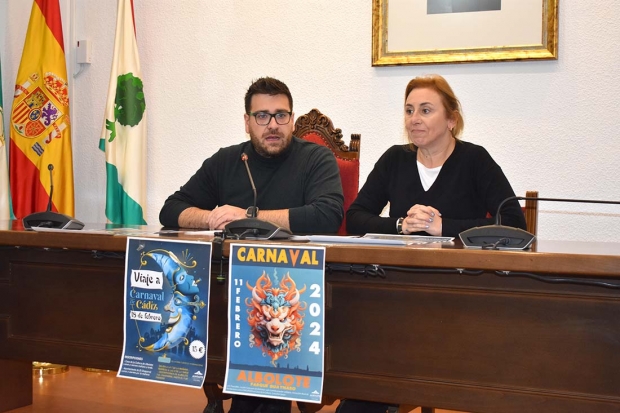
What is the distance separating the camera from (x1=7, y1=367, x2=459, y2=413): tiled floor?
108 inches

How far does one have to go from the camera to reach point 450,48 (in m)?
3.13

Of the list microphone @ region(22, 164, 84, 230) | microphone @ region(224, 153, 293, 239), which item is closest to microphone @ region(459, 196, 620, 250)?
microphone @ region(224, 153, 293, 239)

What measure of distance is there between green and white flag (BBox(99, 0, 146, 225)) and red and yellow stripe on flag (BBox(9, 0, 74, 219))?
0.25 metres

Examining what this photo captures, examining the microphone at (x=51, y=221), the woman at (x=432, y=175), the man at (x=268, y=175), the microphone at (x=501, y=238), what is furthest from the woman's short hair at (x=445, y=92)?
the microphone at (x=51, y=221)

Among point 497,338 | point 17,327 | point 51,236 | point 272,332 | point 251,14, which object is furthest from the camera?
point 251,14

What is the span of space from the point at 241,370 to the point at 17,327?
29.7 inches

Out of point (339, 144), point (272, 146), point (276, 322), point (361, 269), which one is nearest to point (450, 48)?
point (339, 144)

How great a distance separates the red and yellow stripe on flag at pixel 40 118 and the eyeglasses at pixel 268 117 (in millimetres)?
1545

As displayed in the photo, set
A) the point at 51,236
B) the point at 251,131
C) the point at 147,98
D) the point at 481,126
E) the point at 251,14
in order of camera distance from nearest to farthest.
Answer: the point at 51,236 < the point at 251,131 < the point at 481,126 < the point at 251,14 < the point at 147,98

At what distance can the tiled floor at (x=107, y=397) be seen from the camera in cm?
274

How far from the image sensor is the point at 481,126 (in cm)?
315

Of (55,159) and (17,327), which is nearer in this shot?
(17,327)

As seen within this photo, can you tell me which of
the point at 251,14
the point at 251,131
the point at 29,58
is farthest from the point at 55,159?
the point at 251,131

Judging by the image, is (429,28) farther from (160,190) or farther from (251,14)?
(160,190)
